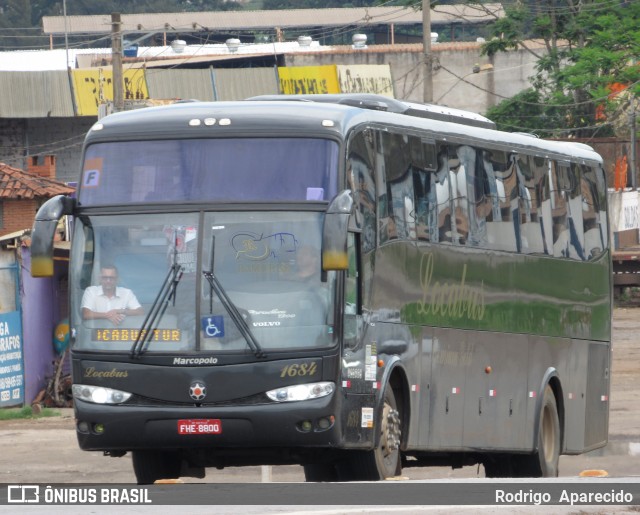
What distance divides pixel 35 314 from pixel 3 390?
1780mm

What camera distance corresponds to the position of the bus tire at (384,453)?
491 inches

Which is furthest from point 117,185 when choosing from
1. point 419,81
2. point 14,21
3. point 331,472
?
point 14,21

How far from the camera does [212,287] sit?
11570 mm

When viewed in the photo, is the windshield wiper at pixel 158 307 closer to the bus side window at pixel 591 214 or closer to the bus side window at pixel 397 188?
the bus side window at pixel 397 188

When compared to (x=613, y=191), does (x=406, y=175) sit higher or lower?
higher

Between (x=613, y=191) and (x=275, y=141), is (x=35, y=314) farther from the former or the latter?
(x=613, y=191)

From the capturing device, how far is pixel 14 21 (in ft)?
349

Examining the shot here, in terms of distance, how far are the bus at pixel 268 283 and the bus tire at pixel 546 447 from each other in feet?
7.22

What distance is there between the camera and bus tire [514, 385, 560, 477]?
16.3 m

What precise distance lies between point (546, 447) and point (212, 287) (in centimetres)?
640
